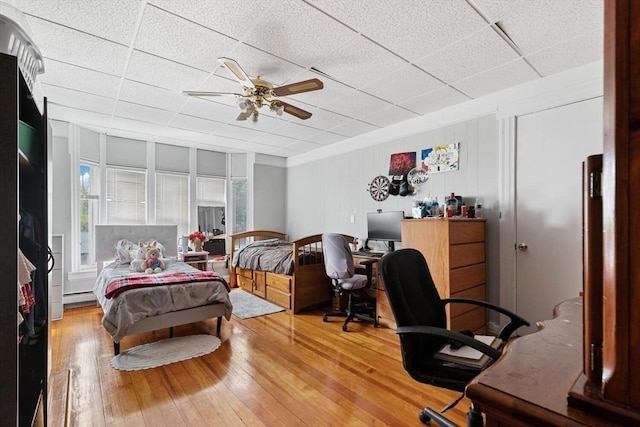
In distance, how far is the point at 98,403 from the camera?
6.61ft

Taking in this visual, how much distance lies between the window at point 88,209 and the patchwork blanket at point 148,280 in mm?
2112

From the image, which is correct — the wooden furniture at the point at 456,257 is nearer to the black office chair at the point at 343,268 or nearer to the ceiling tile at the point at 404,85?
the black office chair at the point at 343,268

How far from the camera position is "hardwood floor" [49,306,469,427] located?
186cm

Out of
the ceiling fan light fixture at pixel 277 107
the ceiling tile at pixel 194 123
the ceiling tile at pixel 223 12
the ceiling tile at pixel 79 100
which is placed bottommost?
the ceiling fan light fixture at pixel 277 107

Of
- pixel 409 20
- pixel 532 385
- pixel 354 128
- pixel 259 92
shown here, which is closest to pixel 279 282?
pixel 354 128

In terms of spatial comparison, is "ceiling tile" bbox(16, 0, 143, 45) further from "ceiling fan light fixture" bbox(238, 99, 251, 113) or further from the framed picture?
the framed picture

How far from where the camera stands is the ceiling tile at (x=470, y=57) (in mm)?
2268

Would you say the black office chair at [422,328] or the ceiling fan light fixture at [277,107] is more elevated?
the ceiling fan light fixture at [277,107]

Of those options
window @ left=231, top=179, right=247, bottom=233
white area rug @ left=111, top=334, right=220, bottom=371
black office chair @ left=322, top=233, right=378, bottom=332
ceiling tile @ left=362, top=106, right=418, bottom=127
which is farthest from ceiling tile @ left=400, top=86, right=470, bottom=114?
window @ left=231, top=179, right=247, bottom=233

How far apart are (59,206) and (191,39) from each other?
336 centimetres

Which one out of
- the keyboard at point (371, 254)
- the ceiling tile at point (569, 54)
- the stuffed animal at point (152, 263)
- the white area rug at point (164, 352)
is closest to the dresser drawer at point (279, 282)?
the keyboard at point (371, 254)

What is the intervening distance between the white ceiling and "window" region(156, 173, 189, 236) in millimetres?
1746

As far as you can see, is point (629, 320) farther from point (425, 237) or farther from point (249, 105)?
point (249, 105)

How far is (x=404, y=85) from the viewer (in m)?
3.01
